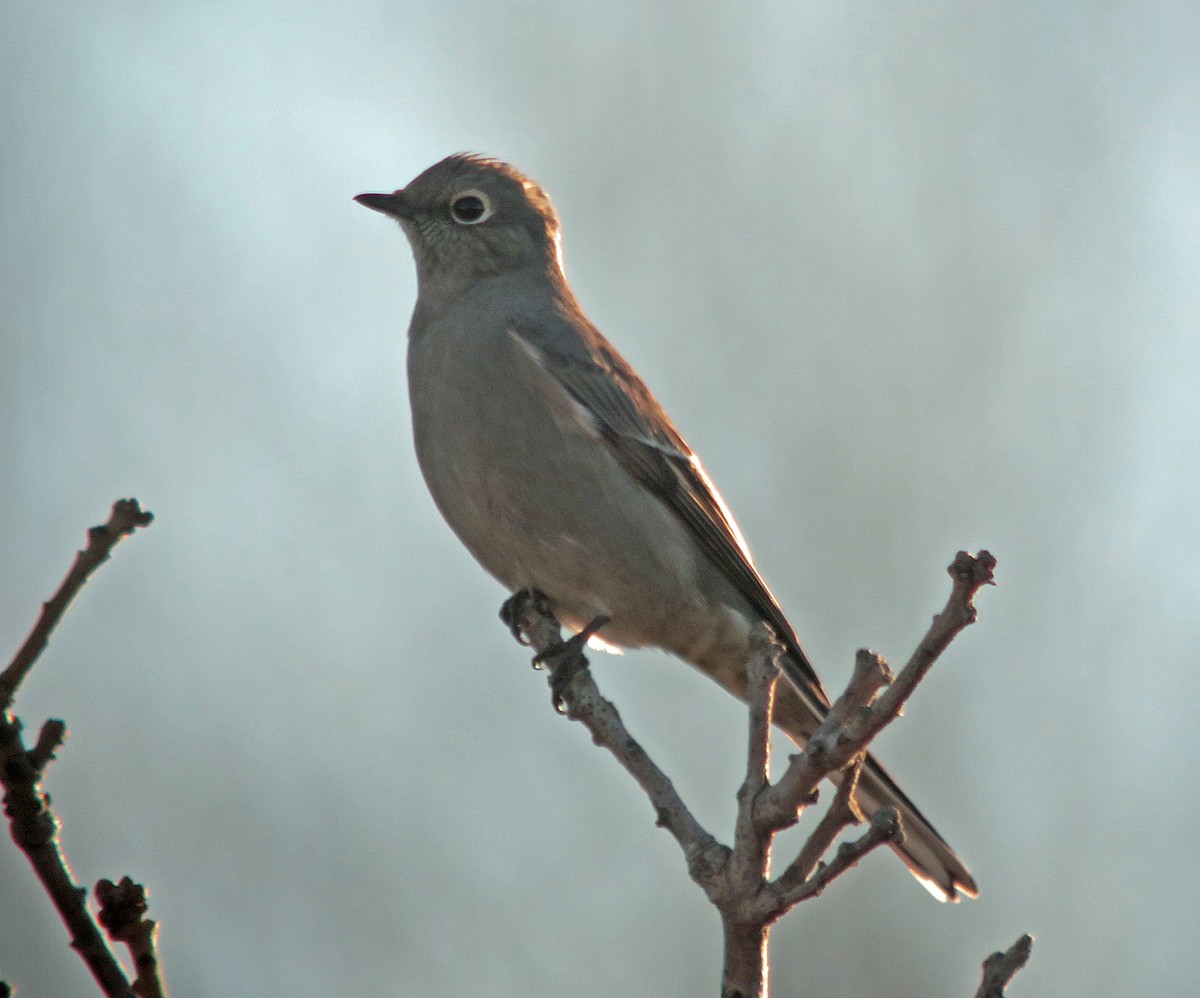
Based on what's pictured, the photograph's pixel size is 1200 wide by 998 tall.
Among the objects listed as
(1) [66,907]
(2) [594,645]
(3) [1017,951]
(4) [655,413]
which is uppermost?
(4) [655,413]

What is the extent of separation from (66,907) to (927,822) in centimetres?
411

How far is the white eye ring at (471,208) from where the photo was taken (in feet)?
23.3

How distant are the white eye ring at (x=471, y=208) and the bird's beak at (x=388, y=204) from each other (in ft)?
0.83

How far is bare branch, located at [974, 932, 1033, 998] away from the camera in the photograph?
2984mm

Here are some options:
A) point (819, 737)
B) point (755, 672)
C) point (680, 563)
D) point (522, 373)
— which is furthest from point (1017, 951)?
point (522, 373)

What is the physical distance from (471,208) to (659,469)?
6.69ft

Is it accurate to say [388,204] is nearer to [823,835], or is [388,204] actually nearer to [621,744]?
[621,744]

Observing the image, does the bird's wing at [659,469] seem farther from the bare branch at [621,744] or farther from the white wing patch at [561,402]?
the bare branch at [621,744]

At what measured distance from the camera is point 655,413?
661 centimetres

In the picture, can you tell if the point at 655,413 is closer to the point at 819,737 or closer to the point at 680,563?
the point at 680,563

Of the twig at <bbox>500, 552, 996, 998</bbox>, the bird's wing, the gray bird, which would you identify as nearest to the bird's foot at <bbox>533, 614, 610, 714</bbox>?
the gray bird

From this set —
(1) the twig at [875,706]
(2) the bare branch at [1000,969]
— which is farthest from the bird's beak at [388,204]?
(2) the bare branch at [1000,969]

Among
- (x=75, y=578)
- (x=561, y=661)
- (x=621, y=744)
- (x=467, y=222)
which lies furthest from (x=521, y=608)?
(x=75, y=578)

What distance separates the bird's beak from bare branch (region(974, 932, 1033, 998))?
5.28 m
